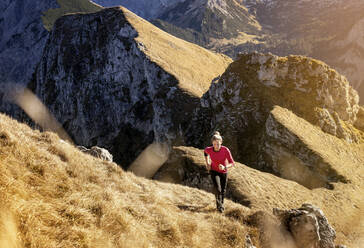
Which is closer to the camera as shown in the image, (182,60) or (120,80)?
(182,60)

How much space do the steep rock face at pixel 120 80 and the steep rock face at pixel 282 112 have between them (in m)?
16.2

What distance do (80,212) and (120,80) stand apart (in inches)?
3123

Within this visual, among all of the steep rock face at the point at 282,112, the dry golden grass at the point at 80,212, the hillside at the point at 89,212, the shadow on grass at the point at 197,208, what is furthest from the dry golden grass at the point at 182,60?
the dry golden grass at the point at 80,212

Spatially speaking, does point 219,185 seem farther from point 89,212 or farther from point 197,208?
point 89,212

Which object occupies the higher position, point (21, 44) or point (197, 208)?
Answer: point (197, 208)

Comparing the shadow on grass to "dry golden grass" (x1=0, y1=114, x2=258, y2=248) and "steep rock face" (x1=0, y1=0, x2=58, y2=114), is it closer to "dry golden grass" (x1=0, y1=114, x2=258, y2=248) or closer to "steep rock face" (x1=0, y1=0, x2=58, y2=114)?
"dry golden grass" (x1=0, y1=114, x2=258, y2=248)

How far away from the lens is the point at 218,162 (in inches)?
406

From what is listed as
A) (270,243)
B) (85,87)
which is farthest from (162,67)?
(270,243)

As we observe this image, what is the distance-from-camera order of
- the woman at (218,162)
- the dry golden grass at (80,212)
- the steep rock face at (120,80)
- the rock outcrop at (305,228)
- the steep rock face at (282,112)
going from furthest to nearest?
the steep rock face at (120,80)
the steep rock face at (282,112)
the woman at (218,162)
the rock outcrop at (305,228)
the dry golden grass at (80,212)

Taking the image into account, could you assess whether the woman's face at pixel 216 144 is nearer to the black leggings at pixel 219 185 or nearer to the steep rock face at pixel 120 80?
the black leggings at pixel 219 185

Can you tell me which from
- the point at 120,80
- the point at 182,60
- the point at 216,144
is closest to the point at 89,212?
the point at 216,144

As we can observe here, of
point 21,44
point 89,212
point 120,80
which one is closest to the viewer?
point 89,212

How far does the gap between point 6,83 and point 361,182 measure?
17587cm

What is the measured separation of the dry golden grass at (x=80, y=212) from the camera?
4906 millimetres
